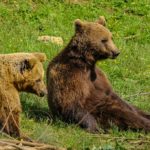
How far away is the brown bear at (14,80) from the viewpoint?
908 cm

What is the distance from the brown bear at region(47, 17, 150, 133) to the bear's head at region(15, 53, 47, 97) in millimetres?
849

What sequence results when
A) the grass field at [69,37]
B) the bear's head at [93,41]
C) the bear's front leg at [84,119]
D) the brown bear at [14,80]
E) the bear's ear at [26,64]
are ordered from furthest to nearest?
the bear's head at [93,41], the bear's front leg at [84,119], the grass field at [69,37], the bear's ear at [26,64], the brown bear at [14,80]

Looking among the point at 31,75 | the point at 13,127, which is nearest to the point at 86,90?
the point at 31,75

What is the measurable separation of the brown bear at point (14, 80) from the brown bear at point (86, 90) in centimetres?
104

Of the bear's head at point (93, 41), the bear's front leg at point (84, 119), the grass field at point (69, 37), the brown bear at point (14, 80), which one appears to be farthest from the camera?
the bear's head at point (93, 41)

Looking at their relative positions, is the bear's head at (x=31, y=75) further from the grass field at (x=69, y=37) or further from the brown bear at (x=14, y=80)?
the grass field at (x=69, y=37)

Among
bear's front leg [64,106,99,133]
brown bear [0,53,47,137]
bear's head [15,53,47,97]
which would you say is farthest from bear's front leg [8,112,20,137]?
bear's front leg [64,106,99,133]

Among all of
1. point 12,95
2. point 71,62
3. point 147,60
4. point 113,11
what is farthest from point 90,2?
point 12,95

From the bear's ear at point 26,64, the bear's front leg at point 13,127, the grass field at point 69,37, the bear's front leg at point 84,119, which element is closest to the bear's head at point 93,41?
the bear's front leg at point 84,119

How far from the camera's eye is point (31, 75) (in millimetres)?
9344

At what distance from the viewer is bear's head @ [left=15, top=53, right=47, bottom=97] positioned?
9.23 meters

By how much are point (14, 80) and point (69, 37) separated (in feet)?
20.8

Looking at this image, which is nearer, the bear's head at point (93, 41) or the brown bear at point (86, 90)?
the brown bear at point (86, 90)

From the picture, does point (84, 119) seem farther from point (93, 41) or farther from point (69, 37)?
point (69, 37)
